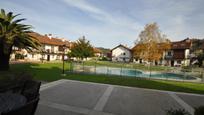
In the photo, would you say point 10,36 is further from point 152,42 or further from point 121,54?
point 121,54

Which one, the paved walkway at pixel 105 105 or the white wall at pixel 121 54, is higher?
the white wall at pixel 121 54

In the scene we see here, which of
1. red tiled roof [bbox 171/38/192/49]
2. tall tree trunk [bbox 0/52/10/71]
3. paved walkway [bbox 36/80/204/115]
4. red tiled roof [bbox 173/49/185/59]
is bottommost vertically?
paved walkway [bbox 36/80/204/115]

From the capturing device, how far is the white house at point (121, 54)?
2259 inches

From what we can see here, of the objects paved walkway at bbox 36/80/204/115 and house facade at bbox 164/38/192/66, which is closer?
paved walkway at bbox 36/80/204/115

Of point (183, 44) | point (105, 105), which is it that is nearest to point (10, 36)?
point (105, 105)

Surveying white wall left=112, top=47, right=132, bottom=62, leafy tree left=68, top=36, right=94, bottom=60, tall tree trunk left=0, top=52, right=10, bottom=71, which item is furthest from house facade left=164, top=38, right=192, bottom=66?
tall tree trunk left=0, top=52, right=10, bottom=71

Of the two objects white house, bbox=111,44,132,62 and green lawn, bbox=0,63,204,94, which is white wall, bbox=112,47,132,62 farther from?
green lawn, bbox=0,63,204,94

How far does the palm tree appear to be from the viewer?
1398cm

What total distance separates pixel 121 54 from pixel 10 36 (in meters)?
47.3

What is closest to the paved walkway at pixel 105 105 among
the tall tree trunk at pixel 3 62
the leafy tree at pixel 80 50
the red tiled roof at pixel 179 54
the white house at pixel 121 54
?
the tall tree trunk at pixel 3 62

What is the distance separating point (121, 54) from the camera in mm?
58781

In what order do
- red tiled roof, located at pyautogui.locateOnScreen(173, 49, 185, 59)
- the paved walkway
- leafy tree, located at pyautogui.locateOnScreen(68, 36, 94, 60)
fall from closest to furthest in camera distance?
the paved walkway, leafy tree, located at pyautogui.locateOnScreen(68, 36, 94, 60), red tiled roof, located at pyautogui.locateOnScreen(173, 49, 185, 59)

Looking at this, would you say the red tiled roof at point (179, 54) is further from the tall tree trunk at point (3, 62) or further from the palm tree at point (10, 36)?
the tall tree trunk at point (3, 62)

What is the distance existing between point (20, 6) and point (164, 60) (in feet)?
136
